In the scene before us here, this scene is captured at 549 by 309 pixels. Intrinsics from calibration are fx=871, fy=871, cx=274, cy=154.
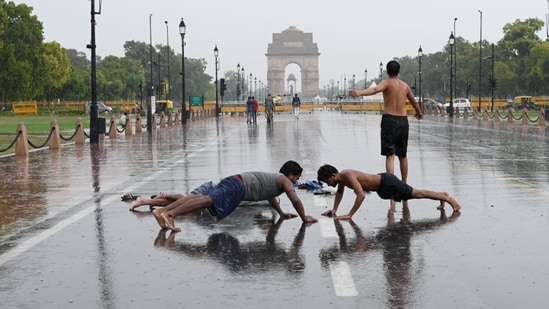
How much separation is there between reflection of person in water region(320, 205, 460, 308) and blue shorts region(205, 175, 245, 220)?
1113 mm

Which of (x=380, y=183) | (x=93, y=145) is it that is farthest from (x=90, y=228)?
(x=93, y=145)

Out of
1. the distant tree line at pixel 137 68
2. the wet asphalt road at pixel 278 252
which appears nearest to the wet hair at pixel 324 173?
the wet asphalt road at pixel 278 252

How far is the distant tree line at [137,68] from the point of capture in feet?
274

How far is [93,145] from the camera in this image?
27.7m

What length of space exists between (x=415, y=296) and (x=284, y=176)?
3.67 metres

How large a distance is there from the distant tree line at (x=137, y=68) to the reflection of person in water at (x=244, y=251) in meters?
48.9

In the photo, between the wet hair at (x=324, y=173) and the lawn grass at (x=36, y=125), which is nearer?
the wet hair at (x=324, y=173)

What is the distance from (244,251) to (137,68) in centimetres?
14959

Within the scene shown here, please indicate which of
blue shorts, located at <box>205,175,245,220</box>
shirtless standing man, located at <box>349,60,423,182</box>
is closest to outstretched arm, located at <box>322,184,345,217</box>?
blue shorts, located at <box>205,175,245,220</box>

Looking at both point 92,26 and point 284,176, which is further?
point 92,26

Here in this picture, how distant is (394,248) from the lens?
792cm

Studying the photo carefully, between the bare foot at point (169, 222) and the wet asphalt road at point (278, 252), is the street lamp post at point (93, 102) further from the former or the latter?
the bare foot at point (169, 222)

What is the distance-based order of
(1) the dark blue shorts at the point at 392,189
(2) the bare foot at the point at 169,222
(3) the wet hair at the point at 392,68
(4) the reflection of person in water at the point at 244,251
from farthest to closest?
1. (3) the wet hair at the point at 392,68
2. (1) the dark blue shorts at the point at 392,189
3. (2) the bare foot at the point at 169,222
4. (4) the reflection of person in water at the point at 244,251

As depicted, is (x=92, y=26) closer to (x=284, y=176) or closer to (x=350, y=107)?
(x=284, y=176)
